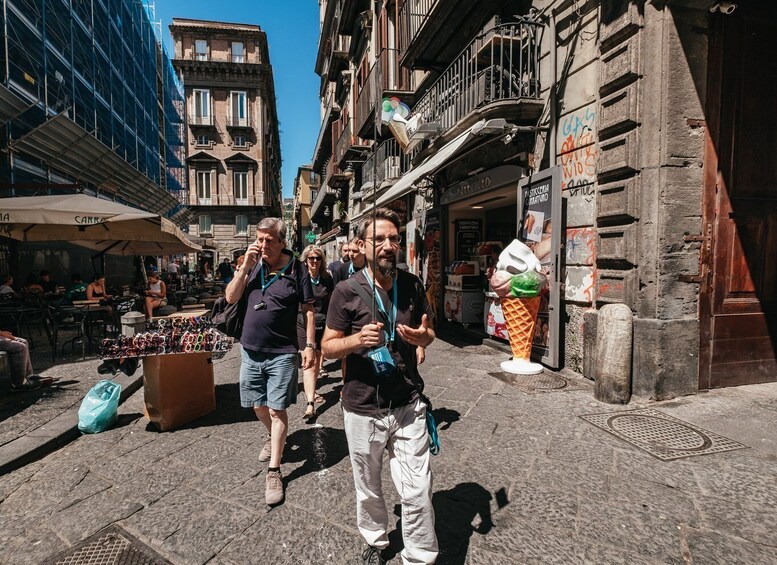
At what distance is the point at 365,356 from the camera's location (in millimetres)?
2053

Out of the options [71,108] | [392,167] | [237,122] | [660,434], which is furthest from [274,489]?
[237,122]

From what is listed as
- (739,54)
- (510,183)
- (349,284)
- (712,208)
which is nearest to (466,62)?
(510,183)

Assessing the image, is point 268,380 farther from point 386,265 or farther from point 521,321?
point 521,321

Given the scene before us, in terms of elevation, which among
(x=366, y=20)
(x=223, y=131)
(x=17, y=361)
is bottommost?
(x=17, y=361)

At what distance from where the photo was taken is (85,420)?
3.90m

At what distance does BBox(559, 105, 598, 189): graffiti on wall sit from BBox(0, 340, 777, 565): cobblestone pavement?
2.82 m

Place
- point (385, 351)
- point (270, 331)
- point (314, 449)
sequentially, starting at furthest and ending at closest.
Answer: point (314, 449) → point (270, 331) → point (385, 351)

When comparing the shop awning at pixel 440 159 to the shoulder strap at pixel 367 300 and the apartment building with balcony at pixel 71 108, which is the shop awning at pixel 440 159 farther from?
the apartment building with balcony at pixel 71 108

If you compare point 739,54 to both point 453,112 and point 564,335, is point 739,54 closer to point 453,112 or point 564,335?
point 564,335

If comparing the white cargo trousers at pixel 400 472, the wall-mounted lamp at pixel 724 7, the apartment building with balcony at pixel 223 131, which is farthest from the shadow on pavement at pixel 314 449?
the apartment building with balcony at pixel 223 131

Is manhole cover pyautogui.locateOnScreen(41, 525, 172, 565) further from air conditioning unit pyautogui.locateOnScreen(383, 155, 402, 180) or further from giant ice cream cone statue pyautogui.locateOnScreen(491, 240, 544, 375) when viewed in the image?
air conditioning unit pyautogui.locateOnScreen(383, 155, 402, 180)

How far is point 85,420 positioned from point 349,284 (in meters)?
3.37

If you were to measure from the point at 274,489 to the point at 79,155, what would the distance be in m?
12.5

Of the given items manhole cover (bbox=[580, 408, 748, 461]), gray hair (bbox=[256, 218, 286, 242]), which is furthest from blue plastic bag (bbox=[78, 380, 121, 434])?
manhole cover (bbox=[580, 408, 748, 461])
